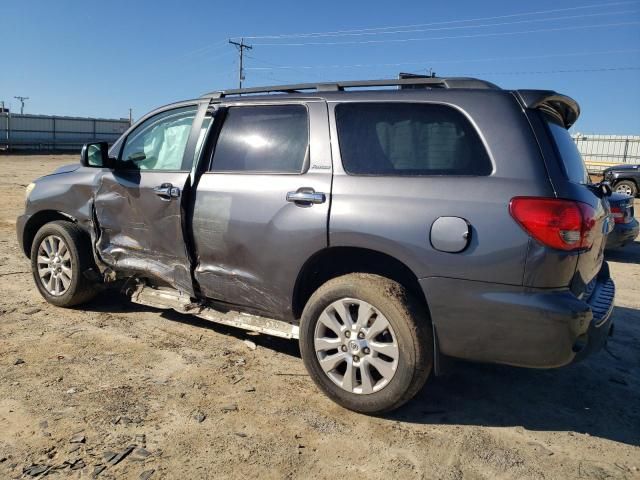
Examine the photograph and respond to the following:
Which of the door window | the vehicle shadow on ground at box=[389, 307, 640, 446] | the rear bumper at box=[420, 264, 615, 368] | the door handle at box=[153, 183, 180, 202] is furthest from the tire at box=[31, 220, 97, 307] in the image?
the rear bumper at box=[420, 264, 615, 368]

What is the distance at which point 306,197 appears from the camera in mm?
3418

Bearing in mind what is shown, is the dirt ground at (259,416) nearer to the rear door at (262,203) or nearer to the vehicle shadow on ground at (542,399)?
the vehicle shadow on ground at (542,399)

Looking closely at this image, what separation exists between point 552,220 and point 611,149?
110 ft

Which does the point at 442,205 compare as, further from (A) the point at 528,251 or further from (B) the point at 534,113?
(B) the point at 534,113

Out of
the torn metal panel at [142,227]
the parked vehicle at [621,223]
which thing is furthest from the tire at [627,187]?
the torn metal panel at [142,227]

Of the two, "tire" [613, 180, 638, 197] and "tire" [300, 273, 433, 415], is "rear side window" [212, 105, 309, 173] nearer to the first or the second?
"tire" [300, 273, 433, 415]

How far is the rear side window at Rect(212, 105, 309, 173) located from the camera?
12.0 ft

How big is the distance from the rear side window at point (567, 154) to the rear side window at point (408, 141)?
1.51 ft

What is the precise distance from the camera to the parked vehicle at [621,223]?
835 cm

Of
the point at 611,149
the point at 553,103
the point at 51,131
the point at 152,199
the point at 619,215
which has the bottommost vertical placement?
the point at 619,215

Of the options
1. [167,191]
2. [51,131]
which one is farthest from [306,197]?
[51,131]

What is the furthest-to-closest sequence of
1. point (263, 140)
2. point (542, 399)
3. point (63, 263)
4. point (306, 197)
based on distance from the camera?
point (63, 263)
point (263, 140)
point (542, 399)
point (306, 197)

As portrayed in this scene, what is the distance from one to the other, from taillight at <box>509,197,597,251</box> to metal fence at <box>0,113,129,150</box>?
31555 mm

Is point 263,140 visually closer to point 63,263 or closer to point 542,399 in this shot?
point 63,263
